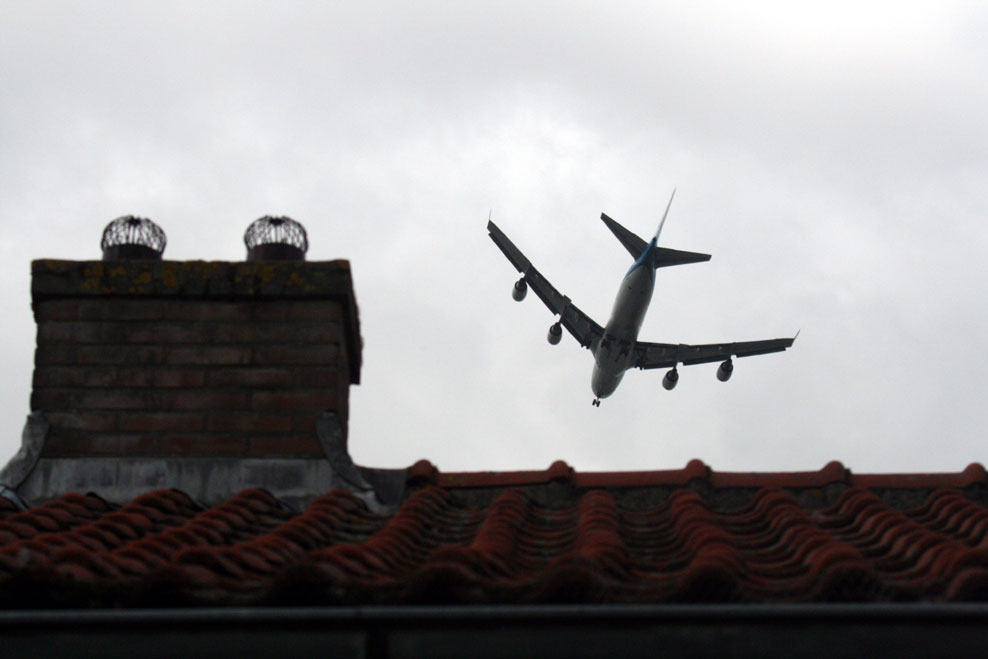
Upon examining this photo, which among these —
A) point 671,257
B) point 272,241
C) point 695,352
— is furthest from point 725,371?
point 272,241

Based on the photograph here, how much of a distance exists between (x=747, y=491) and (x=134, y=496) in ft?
9.78

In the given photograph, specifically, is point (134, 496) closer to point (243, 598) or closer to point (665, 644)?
point (243, 598)

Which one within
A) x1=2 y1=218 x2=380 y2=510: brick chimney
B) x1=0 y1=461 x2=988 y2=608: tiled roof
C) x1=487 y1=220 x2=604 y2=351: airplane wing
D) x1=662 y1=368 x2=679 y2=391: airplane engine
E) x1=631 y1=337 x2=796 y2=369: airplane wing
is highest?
x1=487 y1=220 x2=604 y2=351: airplane wing

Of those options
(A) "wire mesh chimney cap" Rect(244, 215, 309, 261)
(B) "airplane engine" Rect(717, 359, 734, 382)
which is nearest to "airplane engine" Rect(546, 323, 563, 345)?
(B) "airplane engine" Rect(717, 359, 734, 382)

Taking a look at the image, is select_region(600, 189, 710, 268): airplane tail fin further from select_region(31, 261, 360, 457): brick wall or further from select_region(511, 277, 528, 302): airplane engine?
select_region(31, 261, 360, 457): brick wall

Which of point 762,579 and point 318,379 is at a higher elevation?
point 318,379

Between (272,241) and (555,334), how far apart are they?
95.7 ft

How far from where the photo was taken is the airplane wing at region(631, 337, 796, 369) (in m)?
38.0

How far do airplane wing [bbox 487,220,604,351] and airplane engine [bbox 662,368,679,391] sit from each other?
2512mm

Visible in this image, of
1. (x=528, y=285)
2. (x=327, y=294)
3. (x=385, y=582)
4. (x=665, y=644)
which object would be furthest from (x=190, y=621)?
(x=528, y=285)

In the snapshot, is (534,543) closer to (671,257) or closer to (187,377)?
(187,377)

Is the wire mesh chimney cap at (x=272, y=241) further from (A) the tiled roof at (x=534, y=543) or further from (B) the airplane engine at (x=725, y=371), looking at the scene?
(B) the airplane engine at (x=725, y=371)

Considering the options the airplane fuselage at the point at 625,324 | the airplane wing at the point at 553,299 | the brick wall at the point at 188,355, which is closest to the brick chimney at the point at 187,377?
the brick wall at the point at 188,355

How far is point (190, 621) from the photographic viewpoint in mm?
3469
